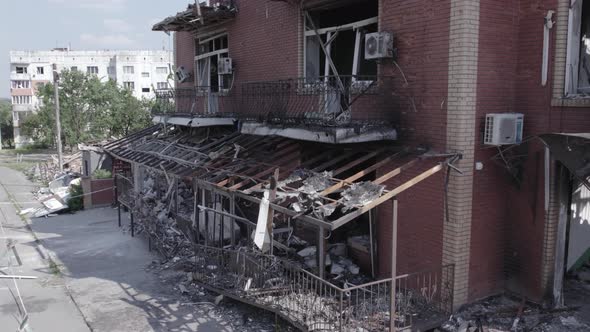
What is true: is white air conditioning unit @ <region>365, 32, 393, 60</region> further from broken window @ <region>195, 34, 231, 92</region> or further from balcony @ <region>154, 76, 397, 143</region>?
broken window @ <region>195, 34, 231, 92</region>

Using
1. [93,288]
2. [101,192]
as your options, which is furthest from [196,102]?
[101,192]

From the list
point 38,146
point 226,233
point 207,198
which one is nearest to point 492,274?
point 226,233

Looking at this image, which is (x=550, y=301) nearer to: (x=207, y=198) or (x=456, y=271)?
(x=456, y=271)

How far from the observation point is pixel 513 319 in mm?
7195

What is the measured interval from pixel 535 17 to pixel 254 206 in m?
7.47

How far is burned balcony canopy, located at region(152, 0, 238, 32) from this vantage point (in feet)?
44.1

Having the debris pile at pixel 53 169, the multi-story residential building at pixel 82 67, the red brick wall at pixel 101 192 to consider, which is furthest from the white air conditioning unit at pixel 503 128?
the multi-story residential building at pixel 82 67

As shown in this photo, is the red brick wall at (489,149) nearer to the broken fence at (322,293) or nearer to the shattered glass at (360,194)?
the broken fence at (322,293)

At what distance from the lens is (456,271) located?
24.2 ft

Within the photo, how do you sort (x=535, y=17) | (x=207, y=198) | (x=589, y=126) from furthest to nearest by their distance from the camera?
(x=207, y=198)
(x=535, y=17)
(x=589, y=126)

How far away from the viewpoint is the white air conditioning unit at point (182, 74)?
17.1 metres

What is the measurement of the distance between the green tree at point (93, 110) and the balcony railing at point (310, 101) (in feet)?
105

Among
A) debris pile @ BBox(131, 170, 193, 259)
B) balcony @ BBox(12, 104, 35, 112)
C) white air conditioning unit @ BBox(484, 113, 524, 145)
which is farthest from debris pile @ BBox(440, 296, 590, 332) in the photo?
balcony @ BBox(12, 104, 35, 112)

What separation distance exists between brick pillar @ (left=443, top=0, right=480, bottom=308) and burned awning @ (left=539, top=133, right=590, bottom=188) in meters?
1.06
